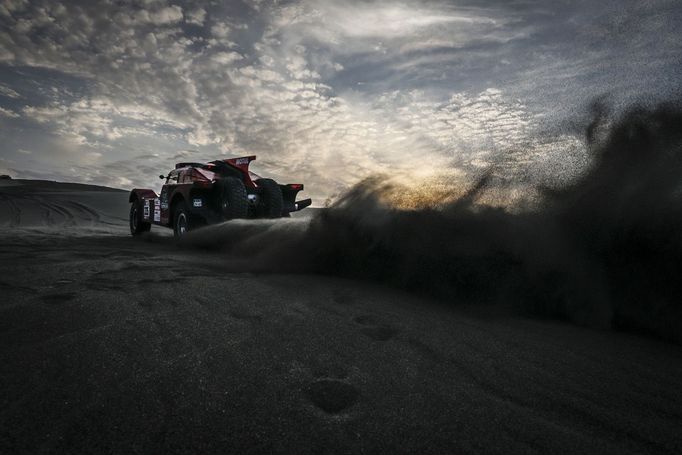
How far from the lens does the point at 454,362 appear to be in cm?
179

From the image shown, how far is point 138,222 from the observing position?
30.0 feet

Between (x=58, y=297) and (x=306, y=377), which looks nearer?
(x=306, y=377)

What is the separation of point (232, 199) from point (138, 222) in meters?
4.04

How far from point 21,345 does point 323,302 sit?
175cm

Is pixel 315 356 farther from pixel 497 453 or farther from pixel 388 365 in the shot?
pixel 497 453

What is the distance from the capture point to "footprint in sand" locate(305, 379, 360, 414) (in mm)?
1328

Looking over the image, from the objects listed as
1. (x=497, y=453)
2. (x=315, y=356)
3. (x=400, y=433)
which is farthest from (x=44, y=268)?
(x=497, y=453)

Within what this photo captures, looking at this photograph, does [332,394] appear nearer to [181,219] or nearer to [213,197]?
[213,197]

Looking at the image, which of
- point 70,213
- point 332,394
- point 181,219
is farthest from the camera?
point 70,213

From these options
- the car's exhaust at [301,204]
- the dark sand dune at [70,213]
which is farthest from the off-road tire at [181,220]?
the dark sand dune at [70,213]

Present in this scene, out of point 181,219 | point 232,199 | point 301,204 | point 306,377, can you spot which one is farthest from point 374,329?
point 301,204

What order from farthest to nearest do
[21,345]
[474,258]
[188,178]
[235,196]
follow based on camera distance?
[188,178] < [235,196] < [474,258] < [21,345]

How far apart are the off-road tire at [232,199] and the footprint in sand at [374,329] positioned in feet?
15.7

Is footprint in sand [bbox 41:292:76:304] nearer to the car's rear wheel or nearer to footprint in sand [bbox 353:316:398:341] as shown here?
footprint in sand [bbox 353:316:398:341]
